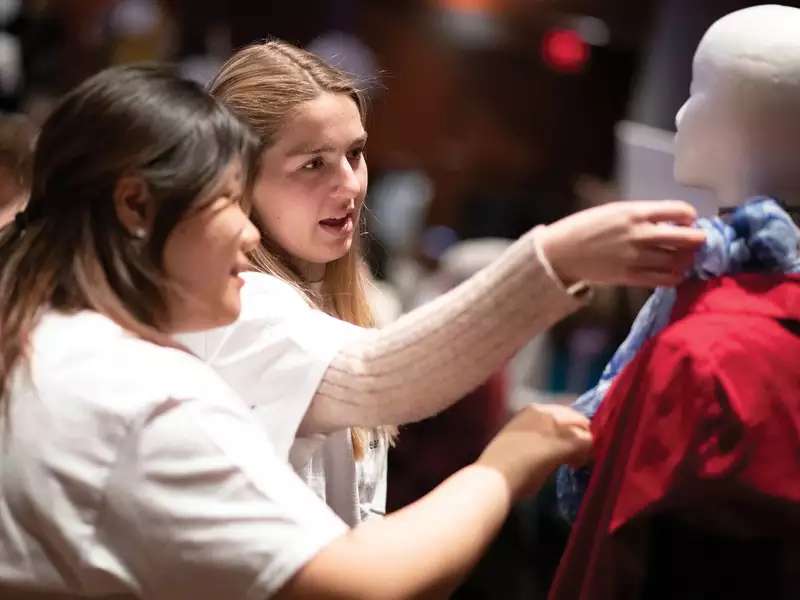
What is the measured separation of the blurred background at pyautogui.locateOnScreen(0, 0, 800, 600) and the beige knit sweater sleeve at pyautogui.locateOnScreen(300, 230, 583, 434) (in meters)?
1.49

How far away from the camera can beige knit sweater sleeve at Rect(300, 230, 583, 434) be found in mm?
1254

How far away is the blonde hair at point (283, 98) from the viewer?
1.60 m

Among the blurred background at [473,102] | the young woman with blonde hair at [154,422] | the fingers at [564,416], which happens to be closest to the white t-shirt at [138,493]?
the young woman with blonde hair at [154,422]

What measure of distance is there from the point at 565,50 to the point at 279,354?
430 cm

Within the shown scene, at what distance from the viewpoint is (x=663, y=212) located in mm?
1241

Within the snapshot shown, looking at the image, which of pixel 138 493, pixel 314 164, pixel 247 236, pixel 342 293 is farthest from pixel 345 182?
pixel 138 493

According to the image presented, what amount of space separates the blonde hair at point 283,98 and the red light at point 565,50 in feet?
12.7

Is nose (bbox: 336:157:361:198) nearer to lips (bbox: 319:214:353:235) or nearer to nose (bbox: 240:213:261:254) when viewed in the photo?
lips (bbox: 319:214:353:235)

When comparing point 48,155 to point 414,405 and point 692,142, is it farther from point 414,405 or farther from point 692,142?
point 692,142

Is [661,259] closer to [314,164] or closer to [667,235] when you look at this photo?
[667,235]

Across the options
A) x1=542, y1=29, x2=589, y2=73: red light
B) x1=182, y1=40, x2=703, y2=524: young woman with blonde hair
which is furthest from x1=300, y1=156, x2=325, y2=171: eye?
x1=542, y1=29, x2=589, y2=73: red light

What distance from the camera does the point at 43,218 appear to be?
128 cm

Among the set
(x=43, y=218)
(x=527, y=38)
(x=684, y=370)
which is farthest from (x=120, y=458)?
(x=527, y=38)

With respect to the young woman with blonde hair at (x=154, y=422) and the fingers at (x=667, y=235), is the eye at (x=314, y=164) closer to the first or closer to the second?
the young woman with blonde hair at (x=154, y=422)
